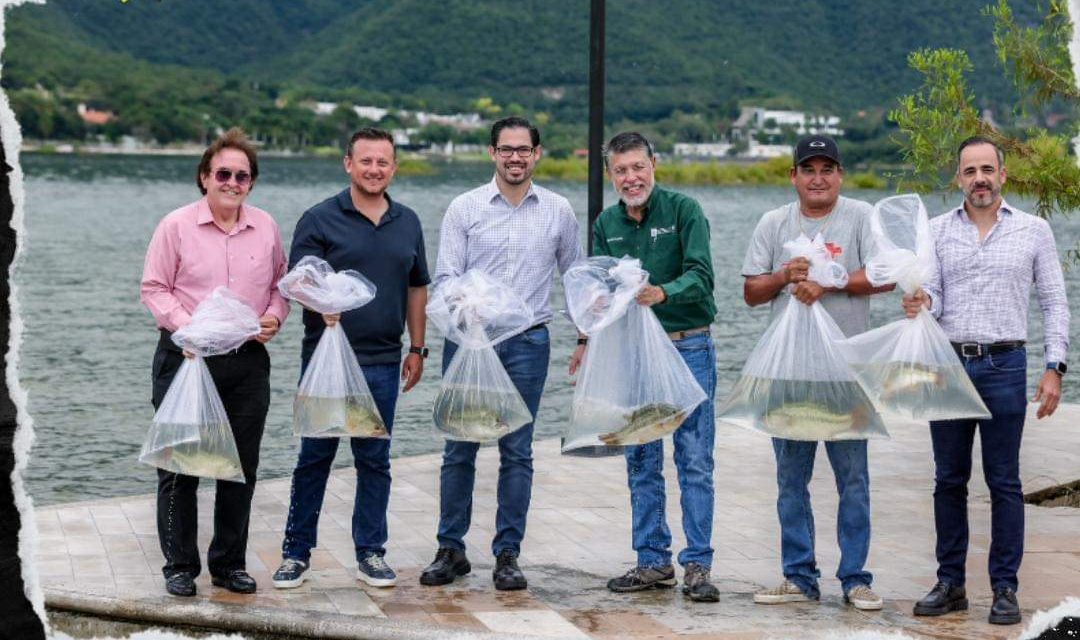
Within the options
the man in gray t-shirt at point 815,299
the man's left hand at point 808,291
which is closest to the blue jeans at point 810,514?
the man in gray t-shirt at point 815,299

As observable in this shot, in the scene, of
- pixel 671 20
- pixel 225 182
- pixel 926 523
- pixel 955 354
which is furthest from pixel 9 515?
pixel 671 20

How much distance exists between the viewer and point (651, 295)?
5730 millimetres

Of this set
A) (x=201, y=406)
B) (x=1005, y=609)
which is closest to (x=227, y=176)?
(x=201, y=406)

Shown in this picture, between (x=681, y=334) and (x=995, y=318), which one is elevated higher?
(x=995, y=318)

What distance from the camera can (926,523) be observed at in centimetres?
754

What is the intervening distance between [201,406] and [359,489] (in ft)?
2.75

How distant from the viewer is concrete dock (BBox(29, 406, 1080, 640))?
17.9 ft

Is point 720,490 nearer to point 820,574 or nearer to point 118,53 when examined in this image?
point 820,574

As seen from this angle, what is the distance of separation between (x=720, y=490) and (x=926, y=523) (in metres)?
1.23

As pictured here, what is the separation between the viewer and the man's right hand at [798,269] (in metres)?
5.61

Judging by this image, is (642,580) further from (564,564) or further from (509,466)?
(509,466)

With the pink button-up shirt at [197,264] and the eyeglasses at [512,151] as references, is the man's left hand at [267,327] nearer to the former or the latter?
the pink button-up shirt at [197,264]

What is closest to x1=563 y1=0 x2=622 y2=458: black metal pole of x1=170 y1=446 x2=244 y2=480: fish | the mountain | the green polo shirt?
the green polo shirt

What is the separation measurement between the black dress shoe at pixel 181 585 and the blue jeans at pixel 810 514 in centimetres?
226
